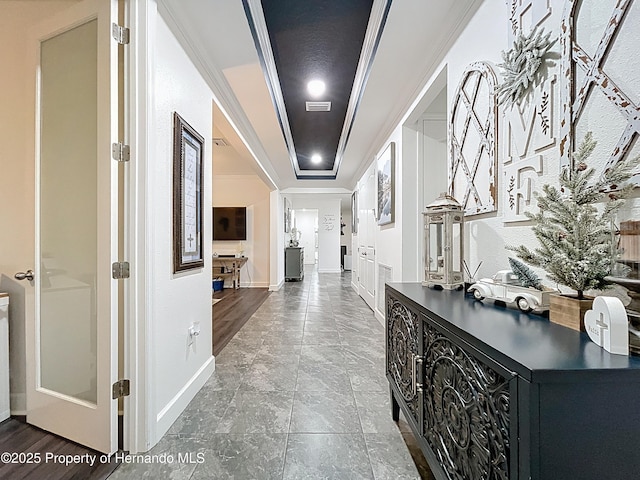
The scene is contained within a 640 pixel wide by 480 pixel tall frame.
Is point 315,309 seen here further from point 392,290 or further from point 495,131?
point 495,131

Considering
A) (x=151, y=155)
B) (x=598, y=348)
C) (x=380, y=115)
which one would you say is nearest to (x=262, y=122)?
(x=380, y=115)

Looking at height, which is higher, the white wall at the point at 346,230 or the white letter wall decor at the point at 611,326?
the white wall at the point at 346,230

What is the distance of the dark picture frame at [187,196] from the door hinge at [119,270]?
1.00ft

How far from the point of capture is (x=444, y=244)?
1.66 m

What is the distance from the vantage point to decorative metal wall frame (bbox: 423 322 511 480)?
754mm

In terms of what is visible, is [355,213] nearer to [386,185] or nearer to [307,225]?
[386,185]

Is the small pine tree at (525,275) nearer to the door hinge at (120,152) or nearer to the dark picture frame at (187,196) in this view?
the dark picture frame at (187,196)

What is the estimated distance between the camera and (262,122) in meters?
3.60

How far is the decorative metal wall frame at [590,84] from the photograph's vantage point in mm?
875

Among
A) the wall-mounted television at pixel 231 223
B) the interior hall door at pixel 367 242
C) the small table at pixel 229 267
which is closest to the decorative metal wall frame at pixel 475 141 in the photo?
the interior hall door at pixel 367 242

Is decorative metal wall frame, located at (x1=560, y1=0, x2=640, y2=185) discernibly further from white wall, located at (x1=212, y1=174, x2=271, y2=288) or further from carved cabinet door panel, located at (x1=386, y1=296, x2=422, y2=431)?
white wall, located at (x1=212, y1=174, x2=271, y2=288)

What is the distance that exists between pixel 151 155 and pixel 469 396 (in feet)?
5.85

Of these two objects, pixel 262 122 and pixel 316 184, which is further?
pixel 316 184

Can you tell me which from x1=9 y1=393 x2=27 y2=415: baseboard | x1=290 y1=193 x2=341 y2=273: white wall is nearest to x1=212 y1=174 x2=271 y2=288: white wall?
x1=290 y1=193 x2=341 y2=273: white wall
